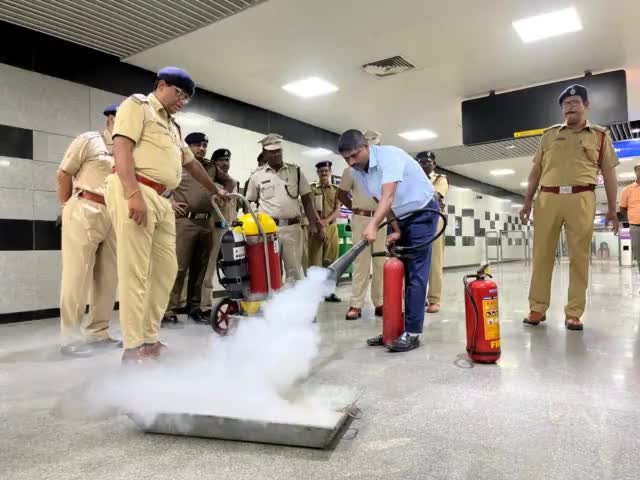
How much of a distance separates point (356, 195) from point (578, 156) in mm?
1466

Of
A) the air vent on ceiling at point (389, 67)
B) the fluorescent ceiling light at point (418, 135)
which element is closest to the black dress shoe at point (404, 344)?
the air vent on ceiling at point (389, 67)

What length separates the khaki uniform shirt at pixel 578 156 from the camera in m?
2.68

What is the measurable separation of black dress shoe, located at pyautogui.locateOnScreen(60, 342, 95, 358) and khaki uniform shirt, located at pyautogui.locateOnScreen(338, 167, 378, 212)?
1.99m

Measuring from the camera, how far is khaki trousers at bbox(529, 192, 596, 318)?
267 centimetres

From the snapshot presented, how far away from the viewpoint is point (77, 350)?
7.57ft

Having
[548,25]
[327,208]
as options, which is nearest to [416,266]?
[327,208]

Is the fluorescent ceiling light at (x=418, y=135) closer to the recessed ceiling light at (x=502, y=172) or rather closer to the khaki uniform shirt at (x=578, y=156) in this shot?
the recessed ceiling light at (x=502, y=172)

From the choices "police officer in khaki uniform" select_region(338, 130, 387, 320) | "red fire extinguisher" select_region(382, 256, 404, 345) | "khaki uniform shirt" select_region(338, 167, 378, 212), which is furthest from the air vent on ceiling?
"red fire extinguisher" select_region(382, 256, 404, 345)

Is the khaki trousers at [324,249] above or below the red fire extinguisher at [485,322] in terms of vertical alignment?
above

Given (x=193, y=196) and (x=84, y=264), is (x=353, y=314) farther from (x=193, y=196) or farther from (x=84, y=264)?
(x=84, y=264)

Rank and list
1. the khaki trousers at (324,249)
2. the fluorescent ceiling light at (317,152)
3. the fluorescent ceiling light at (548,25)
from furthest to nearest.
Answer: the fluorescent ceiling light at (317,152), the khaki trousers at (324,249), the fluorescent ceiling light at (548,25)

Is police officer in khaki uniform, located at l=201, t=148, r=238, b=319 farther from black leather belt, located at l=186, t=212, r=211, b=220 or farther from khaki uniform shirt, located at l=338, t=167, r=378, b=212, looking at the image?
khaki uniform shirt, located at l=338, t=167, r=378, b=212

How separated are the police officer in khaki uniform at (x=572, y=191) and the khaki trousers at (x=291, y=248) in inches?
62.4

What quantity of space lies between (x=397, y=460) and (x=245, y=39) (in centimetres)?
363
